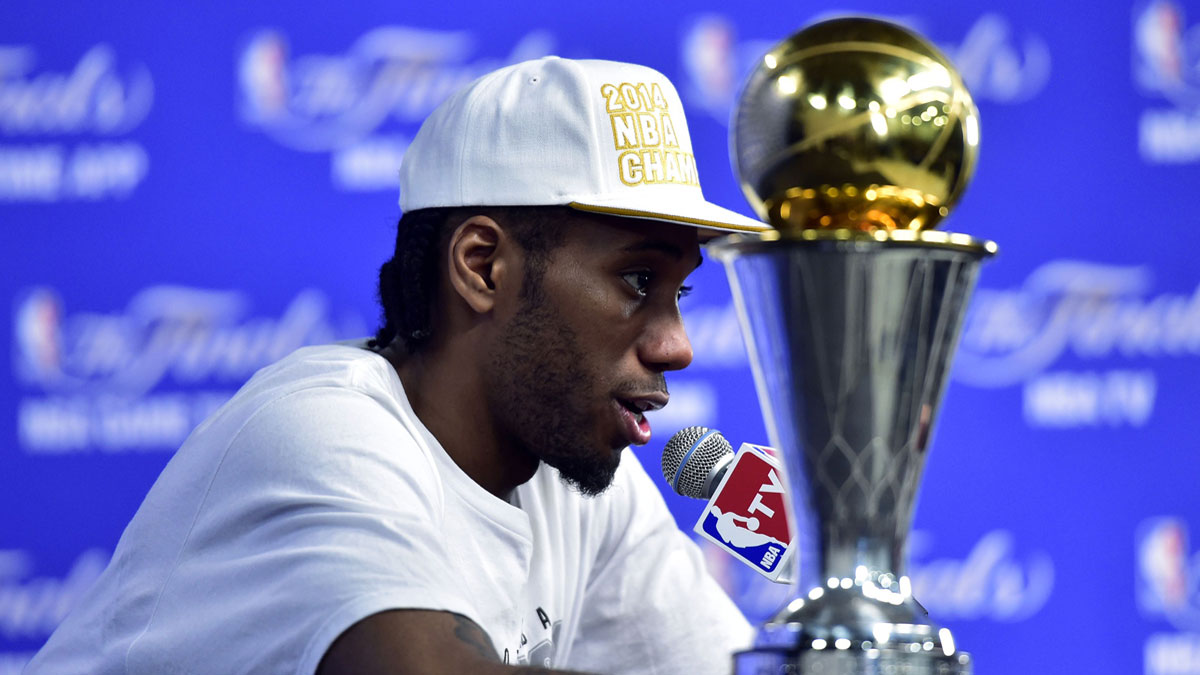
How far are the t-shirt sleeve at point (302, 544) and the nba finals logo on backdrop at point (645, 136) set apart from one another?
32cm

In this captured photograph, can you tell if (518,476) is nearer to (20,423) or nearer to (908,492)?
(908,492)

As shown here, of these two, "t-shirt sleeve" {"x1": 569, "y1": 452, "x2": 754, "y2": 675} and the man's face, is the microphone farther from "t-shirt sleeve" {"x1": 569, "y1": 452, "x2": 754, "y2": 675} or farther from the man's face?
"t-shirt sleeve" {"x1": 569, "y1": 452, "x2": 754, "y2": 675}

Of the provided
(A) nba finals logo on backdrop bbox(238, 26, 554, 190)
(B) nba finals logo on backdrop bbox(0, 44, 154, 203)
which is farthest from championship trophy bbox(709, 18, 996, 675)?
(B) nba finals logo on backdrop bbox(0, 44, 154, 203)

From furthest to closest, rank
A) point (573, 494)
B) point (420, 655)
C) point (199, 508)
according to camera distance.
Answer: point (573, 494), point (199, 508), point (420, 655)

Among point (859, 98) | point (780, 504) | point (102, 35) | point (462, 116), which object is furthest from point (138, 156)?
point (859, 98)

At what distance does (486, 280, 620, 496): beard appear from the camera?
54.0 inches

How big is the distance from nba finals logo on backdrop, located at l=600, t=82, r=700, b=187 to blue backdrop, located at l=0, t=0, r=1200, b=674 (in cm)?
90

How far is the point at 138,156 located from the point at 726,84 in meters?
0.93

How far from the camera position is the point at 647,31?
91.4 inches

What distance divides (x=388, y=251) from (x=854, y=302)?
1.71 meters

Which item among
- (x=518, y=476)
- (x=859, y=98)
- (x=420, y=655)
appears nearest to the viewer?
(x=859, y=98)

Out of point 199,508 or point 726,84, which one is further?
point 726,84

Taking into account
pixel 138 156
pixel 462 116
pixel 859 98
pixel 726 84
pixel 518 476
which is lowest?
pixel 859 98

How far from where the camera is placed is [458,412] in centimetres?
140
